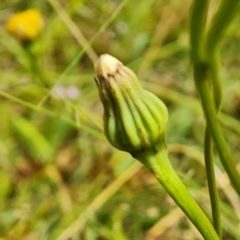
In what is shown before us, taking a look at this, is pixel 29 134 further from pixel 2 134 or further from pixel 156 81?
pixel 156 81

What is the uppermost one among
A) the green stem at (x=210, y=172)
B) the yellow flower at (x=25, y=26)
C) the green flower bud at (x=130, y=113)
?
the yellow flower at (x=25, y=26)

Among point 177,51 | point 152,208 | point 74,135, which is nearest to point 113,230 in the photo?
point 152,208

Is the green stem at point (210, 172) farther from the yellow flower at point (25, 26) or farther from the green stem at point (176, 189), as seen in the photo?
the yellow flower at point (25, 26)

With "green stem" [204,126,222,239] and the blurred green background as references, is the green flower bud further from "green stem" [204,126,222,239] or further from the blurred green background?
the blurred green background

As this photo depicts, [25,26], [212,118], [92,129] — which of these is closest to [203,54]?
[212,118]

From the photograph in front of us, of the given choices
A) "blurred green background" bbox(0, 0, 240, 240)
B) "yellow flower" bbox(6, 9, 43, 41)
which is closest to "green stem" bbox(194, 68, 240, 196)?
"blurred green background" bbox(0, 0, 240, 240)

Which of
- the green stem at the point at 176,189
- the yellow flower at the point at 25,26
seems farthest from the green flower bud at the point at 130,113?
the yellow flower at the point at 25,26

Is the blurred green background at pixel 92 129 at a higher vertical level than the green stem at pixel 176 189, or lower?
higher
